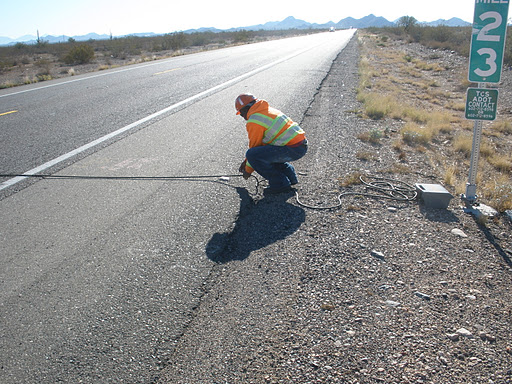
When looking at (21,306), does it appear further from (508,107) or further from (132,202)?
(508,107)

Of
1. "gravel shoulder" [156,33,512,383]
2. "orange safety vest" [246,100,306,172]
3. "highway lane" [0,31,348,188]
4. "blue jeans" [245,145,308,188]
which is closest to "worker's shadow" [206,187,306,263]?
"gravel shoulder" [156,33,512,383]

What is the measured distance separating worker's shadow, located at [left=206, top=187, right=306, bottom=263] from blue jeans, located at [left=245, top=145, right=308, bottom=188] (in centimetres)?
19

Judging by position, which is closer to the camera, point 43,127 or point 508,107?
point 43,127

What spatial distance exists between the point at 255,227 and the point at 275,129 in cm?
129

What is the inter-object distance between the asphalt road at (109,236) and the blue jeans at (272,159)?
1.23 ft

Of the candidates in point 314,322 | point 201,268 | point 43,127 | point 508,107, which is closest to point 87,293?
point 201,268

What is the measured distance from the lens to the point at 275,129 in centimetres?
501

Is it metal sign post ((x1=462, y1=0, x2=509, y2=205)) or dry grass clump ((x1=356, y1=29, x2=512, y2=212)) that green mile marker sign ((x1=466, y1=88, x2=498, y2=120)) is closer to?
metal sign post ((x1=462, y1=0, x2=509, y2=205))

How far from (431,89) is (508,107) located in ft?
11.4

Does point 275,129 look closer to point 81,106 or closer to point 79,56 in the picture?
point 81,106

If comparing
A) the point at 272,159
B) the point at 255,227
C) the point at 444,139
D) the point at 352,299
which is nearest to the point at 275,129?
the point at 272,159

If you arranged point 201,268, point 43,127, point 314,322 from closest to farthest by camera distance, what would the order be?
point 314,322 → point 201,268 → point 43,127

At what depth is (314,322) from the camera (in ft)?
9.45

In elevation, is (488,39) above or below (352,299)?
above
